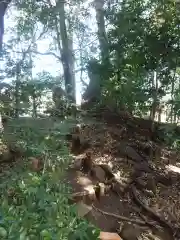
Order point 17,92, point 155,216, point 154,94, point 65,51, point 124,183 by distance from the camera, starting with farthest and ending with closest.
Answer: point 65,51
point 17,92
point 154,94
point 124,183
point 155,216

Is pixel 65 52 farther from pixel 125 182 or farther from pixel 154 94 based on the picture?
pixel 125 182

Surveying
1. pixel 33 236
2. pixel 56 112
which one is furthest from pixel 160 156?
pixel 33 236

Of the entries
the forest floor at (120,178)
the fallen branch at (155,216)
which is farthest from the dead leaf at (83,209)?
the fallen branch at (155,216)

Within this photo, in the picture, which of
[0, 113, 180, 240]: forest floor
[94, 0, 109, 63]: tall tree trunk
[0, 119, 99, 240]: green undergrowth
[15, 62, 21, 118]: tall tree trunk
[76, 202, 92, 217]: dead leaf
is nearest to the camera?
[0, 119, 99, 240]: green undergrowth

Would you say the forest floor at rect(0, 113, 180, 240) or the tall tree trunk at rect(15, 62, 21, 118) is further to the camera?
the tall tree trunk at rect(15, 62, 21, 118)

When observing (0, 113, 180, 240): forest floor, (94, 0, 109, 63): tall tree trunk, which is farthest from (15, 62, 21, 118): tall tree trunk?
(94, 0, 109, 63): tall tree trunk

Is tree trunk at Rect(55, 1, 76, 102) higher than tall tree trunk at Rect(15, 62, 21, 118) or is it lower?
higher

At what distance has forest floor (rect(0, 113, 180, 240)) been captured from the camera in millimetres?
3721

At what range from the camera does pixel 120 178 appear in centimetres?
464

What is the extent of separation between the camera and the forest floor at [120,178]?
12.2 ft

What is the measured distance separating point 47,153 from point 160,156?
3.41 m

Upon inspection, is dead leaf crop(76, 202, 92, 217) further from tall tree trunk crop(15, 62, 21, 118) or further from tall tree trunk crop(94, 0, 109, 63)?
tall tree trunk crop(94, 0, 109, 63)

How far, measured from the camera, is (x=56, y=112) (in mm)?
6973

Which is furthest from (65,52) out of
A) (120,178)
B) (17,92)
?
(120,178)
